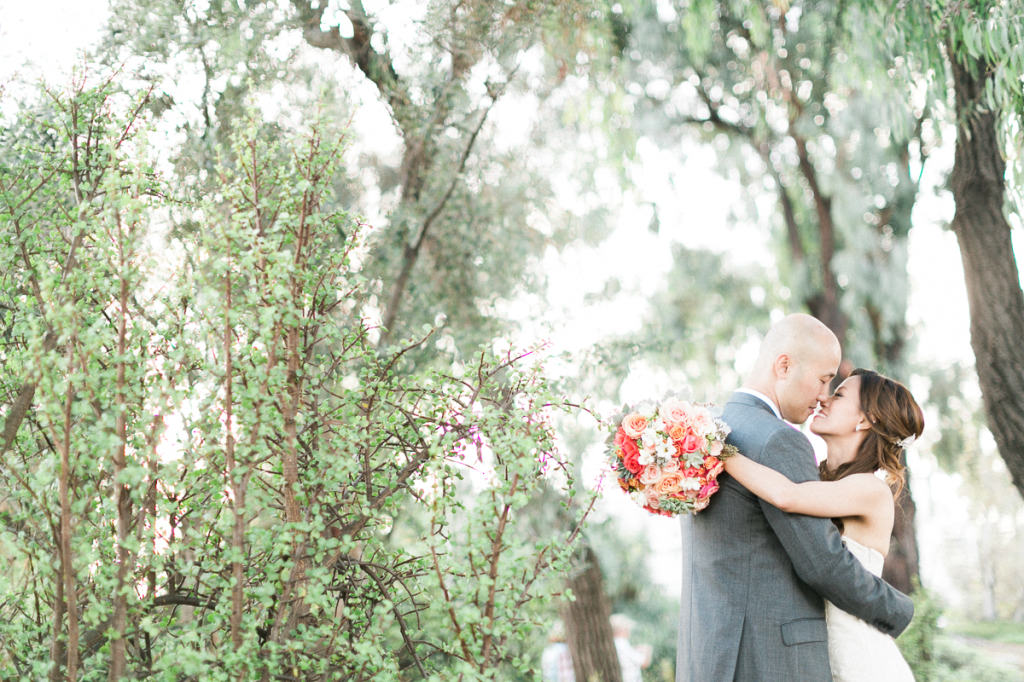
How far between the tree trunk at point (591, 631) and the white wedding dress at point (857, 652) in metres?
4.86

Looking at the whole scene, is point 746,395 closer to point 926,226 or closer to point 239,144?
point 239,144

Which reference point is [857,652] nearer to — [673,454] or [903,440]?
[903,440]

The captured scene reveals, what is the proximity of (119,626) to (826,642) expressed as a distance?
1989 mm

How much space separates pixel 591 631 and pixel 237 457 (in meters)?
6.01

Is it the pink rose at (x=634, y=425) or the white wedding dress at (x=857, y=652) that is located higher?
the pink rose at (x=634, y=425)

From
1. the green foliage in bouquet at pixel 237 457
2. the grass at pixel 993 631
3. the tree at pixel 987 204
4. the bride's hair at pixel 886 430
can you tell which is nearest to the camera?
the green foliage in bouquet at pixel 237 457

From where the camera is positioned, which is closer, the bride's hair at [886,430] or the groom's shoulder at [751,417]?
the groom's shoulder at [751,417]

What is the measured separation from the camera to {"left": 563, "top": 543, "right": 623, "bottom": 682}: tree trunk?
7707 mm

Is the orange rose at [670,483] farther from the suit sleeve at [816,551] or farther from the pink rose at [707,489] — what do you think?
the suit sleeve at [816,551]

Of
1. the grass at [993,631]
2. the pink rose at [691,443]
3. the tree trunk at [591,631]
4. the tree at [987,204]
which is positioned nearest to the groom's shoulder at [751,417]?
the pink rose at [691,443]

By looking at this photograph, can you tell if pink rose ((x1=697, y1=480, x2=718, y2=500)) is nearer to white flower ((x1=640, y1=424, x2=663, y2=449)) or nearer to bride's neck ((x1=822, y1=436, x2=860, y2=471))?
white flower ((x1=640, y1=424, x2=663, y2=449))

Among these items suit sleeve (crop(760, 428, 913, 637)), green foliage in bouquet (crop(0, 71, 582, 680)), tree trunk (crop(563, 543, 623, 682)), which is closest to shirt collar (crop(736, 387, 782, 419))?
suit sleeve (crop(760, 428, 913, 637))

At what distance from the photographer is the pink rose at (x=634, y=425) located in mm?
2764

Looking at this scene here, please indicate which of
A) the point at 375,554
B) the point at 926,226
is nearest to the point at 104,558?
the point at 375,554
